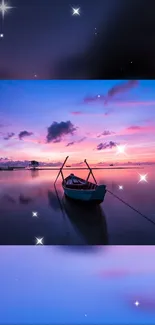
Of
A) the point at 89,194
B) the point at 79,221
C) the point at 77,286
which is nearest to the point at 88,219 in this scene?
the point at 79,221

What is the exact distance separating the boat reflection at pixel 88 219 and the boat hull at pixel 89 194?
0.61ft

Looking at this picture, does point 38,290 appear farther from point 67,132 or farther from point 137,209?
point 137,209

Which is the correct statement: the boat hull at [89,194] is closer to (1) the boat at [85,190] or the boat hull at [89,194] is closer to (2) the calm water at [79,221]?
(1) the boat at [85,190]

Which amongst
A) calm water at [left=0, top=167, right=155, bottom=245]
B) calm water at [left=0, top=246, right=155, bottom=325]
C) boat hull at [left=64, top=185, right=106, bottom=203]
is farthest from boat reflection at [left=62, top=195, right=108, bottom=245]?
calm water at [left=0, top=246, right=155, bottom=325]

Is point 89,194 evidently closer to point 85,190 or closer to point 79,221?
point 85,190

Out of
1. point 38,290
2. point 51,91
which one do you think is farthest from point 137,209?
point 38,290

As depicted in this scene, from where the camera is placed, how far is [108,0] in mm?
1780

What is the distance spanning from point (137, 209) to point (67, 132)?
429cm

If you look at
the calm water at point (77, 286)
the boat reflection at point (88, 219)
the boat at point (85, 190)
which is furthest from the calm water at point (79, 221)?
the calm water at point (77, 286)

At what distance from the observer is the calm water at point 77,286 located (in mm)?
1570

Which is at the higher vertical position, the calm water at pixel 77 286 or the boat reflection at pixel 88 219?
the boat reflection at pixel 88 219

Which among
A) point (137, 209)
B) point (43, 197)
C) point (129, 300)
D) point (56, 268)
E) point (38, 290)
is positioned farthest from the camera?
point (43, 197)

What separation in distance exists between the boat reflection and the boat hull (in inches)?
7.3

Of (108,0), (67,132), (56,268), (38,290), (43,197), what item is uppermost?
(43,197)
